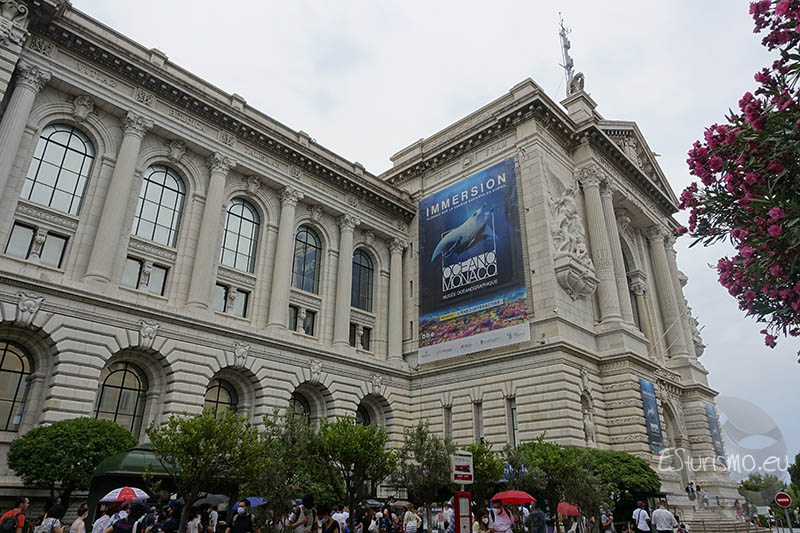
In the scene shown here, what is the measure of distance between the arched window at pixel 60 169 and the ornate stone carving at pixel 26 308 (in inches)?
204

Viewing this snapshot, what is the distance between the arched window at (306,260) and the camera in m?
34.4

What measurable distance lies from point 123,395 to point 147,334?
9.98ft

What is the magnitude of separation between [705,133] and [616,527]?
22.7 meters

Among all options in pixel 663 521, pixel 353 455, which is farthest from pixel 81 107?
pixel 663 521

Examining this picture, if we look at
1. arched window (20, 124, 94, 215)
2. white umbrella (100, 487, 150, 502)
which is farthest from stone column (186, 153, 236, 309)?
white umbrella (100, 487, 150, 502)

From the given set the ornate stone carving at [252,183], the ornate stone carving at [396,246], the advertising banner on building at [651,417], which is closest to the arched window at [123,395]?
the ornate stone carving at [252,183]

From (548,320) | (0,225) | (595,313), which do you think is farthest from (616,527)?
(0,225)

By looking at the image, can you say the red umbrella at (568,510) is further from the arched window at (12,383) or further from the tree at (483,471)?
the arched window at (12,383)

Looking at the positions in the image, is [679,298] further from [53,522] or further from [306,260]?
[53,522]

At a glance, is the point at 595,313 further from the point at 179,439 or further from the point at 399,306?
the point at 179,439

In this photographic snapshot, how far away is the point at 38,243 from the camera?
77.4ft

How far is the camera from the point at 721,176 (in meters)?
9.31

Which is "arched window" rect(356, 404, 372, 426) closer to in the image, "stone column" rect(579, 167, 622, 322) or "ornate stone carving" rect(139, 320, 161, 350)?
"ornate stone carving" rect(139, 320, 161, 350)

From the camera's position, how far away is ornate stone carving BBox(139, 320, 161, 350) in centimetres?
2448
